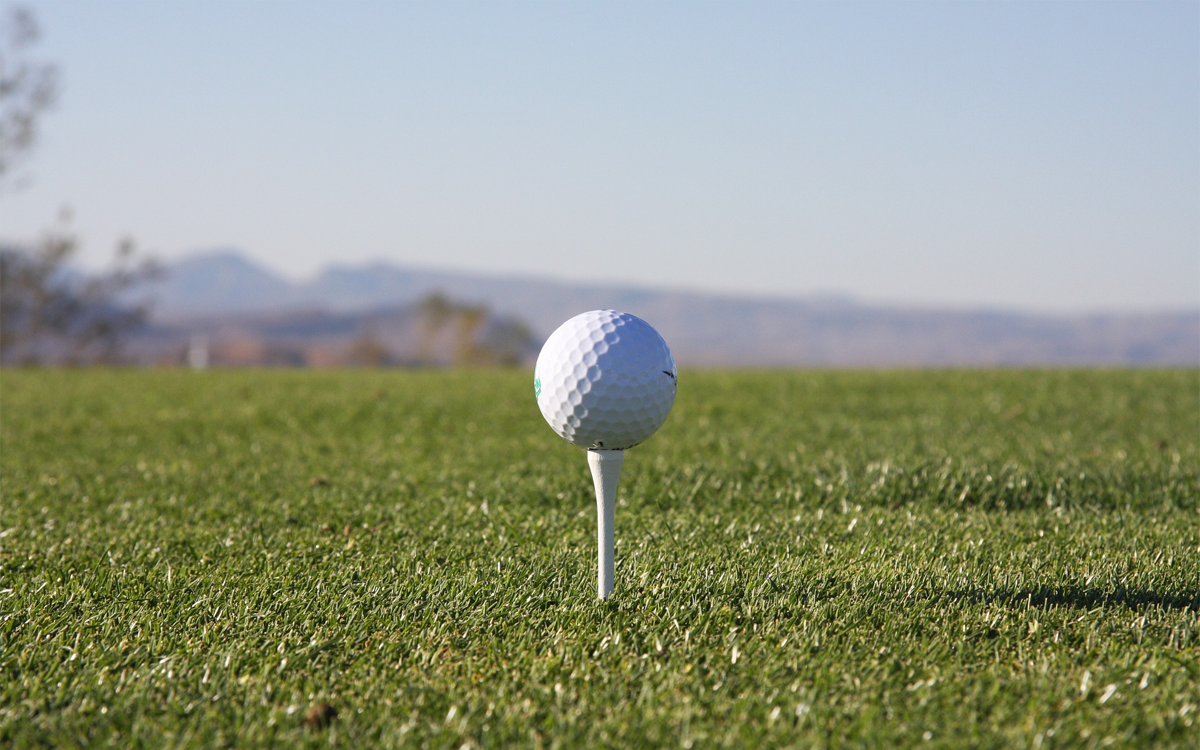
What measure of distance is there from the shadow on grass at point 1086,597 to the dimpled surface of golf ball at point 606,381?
4.51 feet

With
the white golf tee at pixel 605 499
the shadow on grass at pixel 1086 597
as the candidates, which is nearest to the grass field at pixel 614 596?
the shadow on grass at pixel 1086 597

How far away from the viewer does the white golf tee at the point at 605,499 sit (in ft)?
10.1

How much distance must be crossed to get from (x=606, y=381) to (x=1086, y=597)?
2.01m

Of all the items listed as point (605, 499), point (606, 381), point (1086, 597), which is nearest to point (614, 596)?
point (605, 499)

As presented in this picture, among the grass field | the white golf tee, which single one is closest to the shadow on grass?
the grass field

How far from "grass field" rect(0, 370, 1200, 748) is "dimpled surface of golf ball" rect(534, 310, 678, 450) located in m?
0.65

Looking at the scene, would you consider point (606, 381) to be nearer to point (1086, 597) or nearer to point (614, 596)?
point (614, 596)

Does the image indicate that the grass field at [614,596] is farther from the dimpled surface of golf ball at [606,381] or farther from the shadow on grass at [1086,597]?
the dimpled surface of golf ball at [606,381]

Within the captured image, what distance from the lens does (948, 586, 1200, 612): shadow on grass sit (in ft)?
10.5

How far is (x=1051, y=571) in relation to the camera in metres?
3.62

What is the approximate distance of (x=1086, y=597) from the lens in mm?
3281

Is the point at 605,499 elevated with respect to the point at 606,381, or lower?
lower

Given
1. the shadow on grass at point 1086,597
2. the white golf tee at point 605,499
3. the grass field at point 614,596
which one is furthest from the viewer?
the shadow on grass at point 1086,597

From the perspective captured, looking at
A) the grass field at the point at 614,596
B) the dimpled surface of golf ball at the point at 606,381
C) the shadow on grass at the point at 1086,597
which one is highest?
the dimpled surface of golf ball at the point at 606,381
